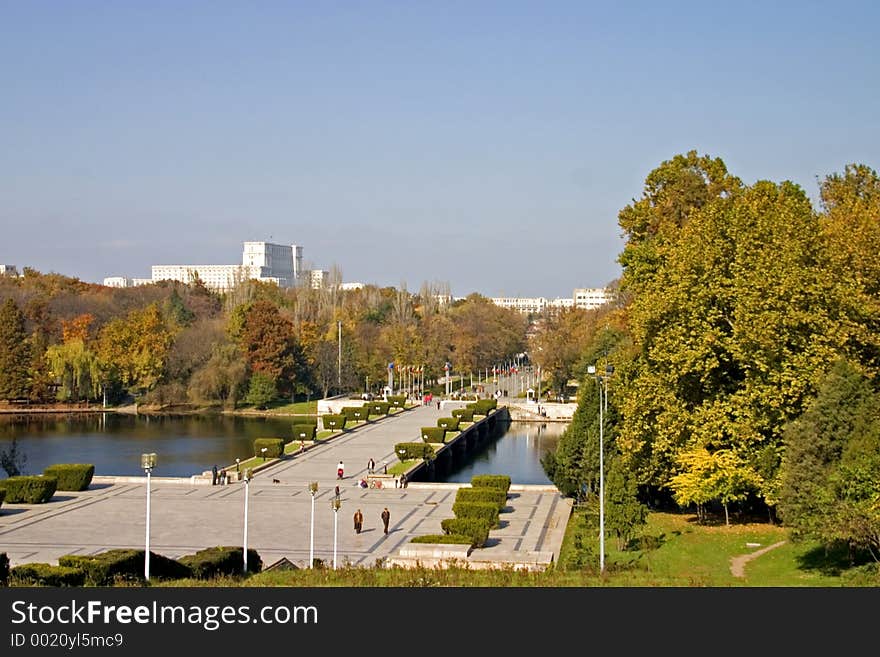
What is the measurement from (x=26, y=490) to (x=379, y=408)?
3011 cm

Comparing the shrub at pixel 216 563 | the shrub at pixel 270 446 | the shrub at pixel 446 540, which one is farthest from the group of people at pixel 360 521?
the shrub at pixel 270 446

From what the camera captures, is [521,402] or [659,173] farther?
[521,402]

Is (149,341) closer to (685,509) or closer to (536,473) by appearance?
(536,473)

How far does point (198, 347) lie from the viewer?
Answer: 69.6 meters

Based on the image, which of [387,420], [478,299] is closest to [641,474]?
[387,420]

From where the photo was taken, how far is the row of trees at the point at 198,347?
2606 inches

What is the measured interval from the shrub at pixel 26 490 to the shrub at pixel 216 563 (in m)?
12.4

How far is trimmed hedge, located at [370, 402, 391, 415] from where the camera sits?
56678 mm

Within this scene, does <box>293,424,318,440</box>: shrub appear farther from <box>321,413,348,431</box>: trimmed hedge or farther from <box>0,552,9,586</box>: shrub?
<box>0,552,9,586</box>: shrub

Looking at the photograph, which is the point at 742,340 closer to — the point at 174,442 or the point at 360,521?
the point at 360,521

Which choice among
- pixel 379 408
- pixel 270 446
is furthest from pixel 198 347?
pixel 270 446

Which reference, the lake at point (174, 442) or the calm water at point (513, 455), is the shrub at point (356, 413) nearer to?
the lake at point (174, 442)
